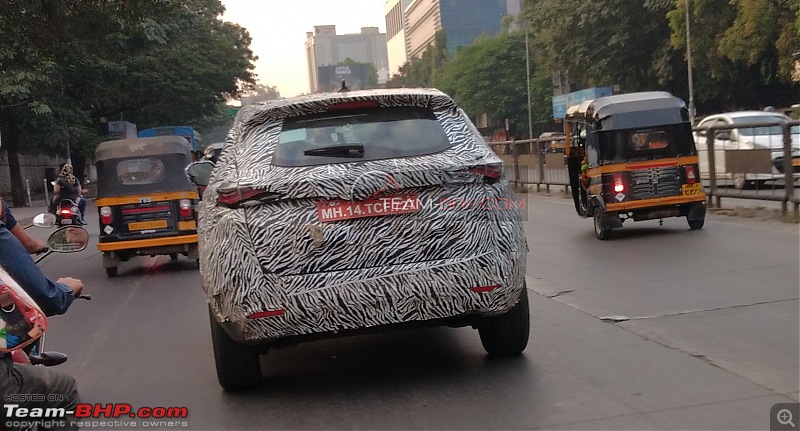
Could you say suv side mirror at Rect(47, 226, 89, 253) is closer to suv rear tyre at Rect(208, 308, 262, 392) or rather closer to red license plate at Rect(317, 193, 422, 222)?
suv rear tyre at Rect(208, 308, 262, 392)

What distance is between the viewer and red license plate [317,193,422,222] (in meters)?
5.27

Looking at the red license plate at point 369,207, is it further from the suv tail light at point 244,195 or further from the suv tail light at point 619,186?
the suv tail light at point 619,186

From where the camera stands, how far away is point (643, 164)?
44.0 feet

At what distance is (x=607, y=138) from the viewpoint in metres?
13.5

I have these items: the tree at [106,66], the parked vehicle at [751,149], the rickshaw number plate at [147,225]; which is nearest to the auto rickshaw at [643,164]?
the parked vehicle at [751,149]

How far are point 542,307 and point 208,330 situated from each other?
2981 mm

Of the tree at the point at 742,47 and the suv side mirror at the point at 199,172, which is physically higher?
the tree at the point at 742,47

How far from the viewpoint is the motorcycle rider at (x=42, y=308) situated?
360cm

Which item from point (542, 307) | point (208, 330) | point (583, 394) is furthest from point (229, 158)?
point (542, 307)

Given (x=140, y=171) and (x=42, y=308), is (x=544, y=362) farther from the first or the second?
(x=140, y=171)

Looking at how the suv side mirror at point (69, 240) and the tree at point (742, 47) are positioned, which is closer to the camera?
the suv side mirror at point (69, 240)

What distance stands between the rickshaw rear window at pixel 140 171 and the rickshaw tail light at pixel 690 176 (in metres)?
7.89

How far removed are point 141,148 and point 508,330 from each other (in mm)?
10558

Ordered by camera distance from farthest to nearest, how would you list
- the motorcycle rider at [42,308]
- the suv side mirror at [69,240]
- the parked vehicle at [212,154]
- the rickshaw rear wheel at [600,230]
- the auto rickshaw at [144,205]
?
the parked vehicle at [212,154]
the auto rickshaw at [144,205]
the rickshaw rear wheel at [600,230]
the suv side mirror at [69,240]
the motorcycle rider at [42,308]
